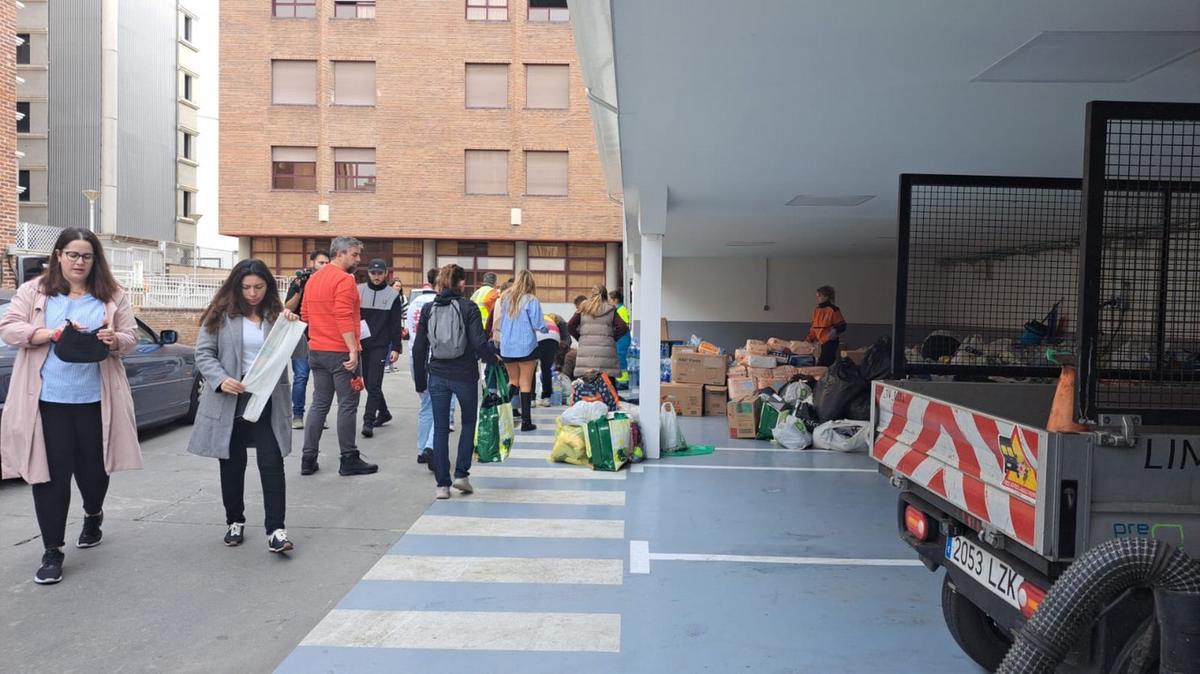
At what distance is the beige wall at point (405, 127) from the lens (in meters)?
33.2

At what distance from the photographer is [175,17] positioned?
160ft

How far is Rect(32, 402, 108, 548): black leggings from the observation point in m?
4.84

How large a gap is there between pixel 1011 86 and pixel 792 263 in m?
13.0

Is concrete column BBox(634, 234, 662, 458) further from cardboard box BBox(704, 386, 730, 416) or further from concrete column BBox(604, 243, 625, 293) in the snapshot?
concrete column BBox(604, 243, 625, 293)

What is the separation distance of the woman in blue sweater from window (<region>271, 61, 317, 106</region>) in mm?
27314

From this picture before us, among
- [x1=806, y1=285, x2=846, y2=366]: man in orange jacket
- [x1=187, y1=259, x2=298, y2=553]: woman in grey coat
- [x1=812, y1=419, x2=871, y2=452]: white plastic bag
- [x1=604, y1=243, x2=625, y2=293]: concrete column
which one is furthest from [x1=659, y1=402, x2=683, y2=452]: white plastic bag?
[x1=604, y1=243, x2=625, y2=293]: concrete column

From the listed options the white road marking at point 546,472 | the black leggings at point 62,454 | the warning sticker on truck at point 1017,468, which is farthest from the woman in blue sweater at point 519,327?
the warning sticker on truck at point 1017,468

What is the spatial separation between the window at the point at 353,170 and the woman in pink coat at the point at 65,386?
2960cm

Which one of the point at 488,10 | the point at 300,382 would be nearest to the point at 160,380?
the point at 300,382

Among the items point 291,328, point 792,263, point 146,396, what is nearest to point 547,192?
point 792,263

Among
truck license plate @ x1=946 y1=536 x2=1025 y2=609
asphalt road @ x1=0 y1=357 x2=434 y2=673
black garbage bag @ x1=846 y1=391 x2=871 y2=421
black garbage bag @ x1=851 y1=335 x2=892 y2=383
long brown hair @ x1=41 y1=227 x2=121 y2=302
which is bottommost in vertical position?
asphalt road @ x1=0 y1=357 x2=434 y2=673

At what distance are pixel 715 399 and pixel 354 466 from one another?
5884mm

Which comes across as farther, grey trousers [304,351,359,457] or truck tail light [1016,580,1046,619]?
grey trousers [304,351,359,457]

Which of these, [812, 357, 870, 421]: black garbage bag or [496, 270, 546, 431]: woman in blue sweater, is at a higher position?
[496, 270, 546, 431]: woman in blue sweater
